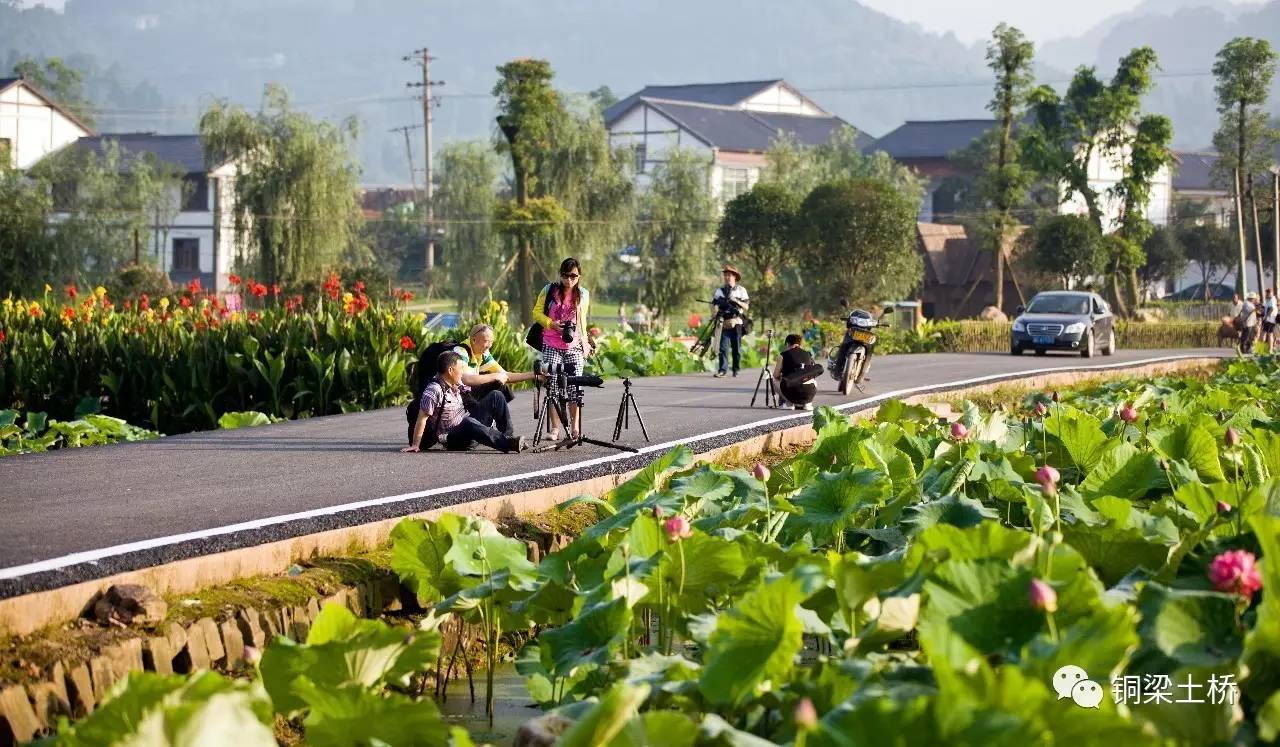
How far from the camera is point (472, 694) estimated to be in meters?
7.97

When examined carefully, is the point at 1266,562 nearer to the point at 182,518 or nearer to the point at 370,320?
the point at 182,518

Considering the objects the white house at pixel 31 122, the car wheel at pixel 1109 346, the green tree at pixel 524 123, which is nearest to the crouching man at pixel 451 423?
the car wheel at pixel 1109 346

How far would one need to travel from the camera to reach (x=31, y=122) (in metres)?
72.8

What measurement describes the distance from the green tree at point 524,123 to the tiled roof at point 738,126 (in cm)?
3686

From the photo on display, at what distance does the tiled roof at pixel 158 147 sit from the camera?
69.4 m

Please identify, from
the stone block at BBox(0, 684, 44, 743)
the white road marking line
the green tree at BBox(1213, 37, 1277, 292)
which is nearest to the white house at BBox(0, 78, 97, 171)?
the green tree at BBox(1213, 37, 1277, 292)

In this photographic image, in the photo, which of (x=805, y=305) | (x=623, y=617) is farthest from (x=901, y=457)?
(x=805, y=305)

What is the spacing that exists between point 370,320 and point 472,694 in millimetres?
11630

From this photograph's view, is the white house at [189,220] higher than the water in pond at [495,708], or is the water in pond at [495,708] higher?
the white house at [189,220]

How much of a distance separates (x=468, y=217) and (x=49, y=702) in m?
58.0

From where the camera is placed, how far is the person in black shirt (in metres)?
18.0

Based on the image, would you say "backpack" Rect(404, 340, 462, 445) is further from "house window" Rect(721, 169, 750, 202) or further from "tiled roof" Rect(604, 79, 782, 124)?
"tiled roof" Rect(604, 79, 782, 124)

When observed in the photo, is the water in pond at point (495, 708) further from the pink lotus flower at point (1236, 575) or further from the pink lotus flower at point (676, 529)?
the pink lotus flower at point (1236, 575)

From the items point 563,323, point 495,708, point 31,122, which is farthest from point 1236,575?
point 31,122
